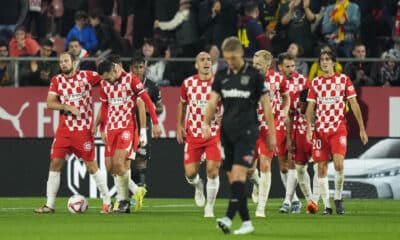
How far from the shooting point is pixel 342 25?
2641cm

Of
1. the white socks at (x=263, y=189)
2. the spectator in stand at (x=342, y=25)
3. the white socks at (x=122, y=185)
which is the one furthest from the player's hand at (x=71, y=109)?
the spectator in stand at (x=342, y=25)

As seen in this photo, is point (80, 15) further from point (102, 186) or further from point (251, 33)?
point (102, 186)

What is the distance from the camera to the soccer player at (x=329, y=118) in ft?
64.4

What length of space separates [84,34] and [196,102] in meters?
8.52

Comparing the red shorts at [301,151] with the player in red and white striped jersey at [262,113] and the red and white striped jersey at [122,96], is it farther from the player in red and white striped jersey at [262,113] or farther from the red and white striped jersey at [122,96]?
the red and white striped jersey at [122,96]

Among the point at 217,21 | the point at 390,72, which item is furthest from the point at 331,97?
the point at 217,21

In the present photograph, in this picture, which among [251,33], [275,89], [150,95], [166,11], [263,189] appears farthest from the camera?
[166,11]

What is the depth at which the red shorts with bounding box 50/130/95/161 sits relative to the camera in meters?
19.7

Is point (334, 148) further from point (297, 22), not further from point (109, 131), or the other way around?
point (297, 22)

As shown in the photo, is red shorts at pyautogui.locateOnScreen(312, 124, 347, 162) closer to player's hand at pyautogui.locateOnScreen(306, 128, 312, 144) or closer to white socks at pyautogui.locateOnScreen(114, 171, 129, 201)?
player's hand at pyautogui.locateOnScreen(306, 128, 312, 144)

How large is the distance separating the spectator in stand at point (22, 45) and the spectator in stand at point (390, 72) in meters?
6.65

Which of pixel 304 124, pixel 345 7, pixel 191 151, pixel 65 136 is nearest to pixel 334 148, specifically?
pixel 304 124

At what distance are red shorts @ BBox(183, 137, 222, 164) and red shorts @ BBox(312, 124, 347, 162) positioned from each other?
1816 millimetres

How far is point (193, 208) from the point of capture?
71.3 ft
